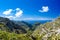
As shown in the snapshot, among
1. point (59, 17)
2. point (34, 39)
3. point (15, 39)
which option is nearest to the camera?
point (15, 39)

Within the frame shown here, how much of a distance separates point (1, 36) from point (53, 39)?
2667 centimetres

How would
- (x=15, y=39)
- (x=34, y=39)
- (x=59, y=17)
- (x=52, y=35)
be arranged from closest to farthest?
(x=15, y=39), (x=52, y=35), (x=34, y=39), (x=59, y=17)

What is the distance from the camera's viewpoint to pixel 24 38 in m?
82.1

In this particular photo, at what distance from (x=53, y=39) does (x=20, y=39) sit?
17.1 metres

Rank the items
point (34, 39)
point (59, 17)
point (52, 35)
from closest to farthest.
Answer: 1. point (52, 35)
2. point (34, 39)
3. point (59, 17)

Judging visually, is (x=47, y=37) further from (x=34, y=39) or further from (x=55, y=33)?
(x=34, y=39)

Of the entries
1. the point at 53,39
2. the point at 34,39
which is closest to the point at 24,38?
the point at 34,39

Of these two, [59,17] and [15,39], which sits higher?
[59,17]

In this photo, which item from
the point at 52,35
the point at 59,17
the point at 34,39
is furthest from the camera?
the point at 59,17

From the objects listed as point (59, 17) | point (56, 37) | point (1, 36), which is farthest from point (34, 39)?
point (59, 17)

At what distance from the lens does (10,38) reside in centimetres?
7681

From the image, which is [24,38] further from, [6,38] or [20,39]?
[6,38]

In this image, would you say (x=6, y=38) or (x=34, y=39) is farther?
(x=34, y=39)

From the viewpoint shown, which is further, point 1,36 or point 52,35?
point 52,35
